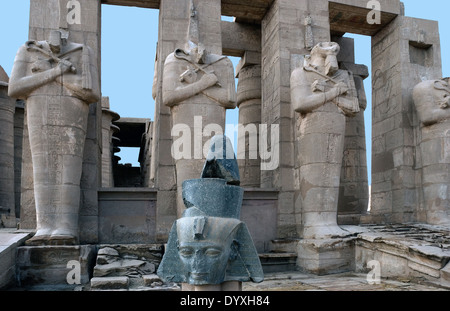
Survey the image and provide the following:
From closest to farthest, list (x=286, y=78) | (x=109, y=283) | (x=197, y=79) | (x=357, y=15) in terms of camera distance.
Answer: (x=109, y=283), (x=197, y=79), (x=286, y=78), (x=357, y=15)

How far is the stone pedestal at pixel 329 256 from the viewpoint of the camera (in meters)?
7.69

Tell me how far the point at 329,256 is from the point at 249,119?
527 centimetres

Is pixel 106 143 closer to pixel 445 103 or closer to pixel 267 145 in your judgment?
pixel 267 145

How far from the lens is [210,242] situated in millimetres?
3982

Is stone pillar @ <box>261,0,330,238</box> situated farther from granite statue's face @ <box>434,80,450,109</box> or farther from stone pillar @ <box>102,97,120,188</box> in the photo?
stone pillar @ <box>102,97,120,188</box>

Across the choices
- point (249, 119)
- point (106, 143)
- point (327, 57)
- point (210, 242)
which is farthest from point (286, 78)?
point (106, 143)

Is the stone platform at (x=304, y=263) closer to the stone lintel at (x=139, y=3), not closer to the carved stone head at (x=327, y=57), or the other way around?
the carved stone head at (x=327, y=57)

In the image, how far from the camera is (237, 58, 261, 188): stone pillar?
11906 mm

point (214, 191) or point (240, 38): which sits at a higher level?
point (240, 38)

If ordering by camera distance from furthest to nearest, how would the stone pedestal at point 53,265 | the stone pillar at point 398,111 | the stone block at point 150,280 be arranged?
the stone pillar at point 398,111
the stone pedestal at point 53,265
the stone block at point 150,280

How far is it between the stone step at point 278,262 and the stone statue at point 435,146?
114 inches

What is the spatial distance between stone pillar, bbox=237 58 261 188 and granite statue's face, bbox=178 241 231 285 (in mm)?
7744

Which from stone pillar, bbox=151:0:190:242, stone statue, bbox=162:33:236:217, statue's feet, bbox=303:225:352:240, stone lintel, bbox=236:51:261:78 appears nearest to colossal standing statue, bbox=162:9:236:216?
stone statue, bbox=162:33:236:217

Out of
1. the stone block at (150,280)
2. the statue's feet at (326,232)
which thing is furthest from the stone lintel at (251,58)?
the stone block at (150,280)
